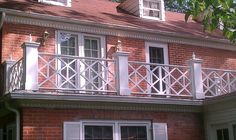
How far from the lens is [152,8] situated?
56.9 feet

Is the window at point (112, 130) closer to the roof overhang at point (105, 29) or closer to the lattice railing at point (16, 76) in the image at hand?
the lattice railing at point (16, 76)

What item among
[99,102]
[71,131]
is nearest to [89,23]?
[99,102]

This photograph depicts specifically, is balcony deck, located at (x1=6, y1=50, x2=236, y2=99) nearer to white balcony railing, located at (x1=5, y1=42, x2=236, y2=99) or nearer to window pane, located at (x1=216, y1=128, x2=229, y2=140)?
white balcony railing, located at (x1=5, y1=42, x2=236, y2=99)

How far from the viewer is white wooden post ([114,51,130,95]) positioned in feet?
39.8

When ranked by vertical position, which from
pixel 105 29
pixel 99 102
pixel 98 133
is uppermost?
pixel 105 29

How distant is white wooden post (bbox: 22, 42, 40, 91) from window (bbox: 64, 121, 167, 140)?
148 cm

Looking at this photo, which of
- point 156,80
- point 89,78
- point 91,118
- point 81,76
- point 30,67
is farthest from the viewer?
point 156,80

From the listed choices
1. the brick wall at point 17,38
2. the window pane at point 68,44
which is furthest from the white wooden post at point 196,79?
the brick wall at point 17,38

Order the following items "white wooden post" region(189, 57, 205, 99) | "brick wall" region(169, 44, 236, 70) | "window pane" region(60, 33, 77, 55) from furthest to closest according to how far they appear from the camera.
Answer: "brick wall" region(169, 44, 236, 70)
"window pane" region(60, 33, 77, 55)
"white wooden post" region(189, 57, 205, 99)

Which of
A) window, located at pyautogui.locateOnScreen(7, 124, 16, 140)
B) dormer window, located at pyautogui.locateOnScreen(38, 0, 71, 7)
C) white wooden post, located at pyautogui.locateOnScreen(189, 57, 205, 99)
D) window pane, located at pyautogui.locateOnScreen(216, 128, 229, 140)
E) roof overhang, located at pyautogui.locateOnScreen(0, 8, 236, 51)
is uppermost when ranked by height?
dormer window, located at pyautogui.locateOnScreen(38, 0, 71, 7)

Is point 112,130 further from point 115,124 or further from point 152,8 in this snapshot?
point 152,8

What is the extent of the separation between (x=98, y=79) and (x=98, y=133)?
7.87ft

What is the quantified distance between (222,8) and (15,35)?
7.79 meters

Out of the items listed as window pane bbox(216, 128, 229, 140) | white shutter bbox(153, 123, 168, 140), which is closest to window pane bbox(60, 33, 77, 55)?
white shutter bbox(153, 123, 168, 140)
